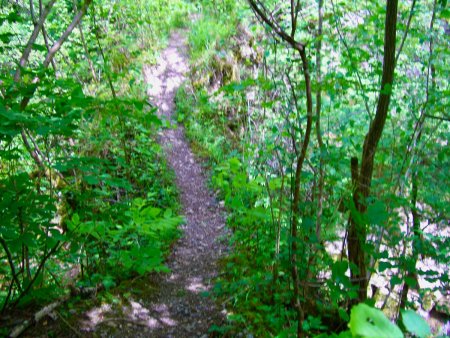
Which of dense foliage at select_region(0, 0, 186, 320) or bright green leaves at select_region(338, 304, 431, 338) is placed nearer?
bright green leaves at select_region(338, 304, 431, 338)

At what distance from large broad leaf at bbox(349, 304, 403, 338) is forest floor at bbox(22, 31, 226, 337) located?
305 centimetres

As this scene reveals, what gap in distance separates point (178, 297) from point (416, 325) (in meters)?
3.98

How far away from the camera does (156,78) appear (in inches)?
422

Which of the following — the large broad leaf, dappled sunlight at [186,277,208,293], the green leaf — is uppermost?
the large broad leaf

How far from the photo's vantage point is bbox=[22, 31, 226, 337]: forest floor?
11.4 ft

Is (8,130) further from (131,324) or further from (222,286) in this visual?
(222,286)

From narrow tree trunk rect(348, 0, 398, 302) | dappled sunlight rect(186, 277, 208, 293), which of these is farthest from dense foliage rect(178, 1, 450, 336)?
dappled sunlight rect(186, 277, 208, 293)

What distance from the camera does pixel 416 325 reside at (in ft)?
2.05

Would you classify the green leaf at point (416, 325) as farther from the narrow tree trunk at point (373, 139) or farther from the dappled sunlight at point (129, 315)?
the dappled sunlight at point (129, 315)

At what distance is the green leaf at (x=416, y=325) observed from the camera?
62cm

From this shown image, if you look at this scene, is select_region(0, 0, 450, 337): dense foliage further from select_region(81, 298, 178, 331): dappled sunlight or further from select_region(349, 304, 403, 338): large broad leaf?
select_region(81, 298, 178, 331): dappled sunlight

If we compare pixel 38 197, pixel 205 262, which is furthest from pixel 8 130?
pixel 205 262

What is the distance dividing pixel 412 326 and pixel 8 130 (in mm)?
2183

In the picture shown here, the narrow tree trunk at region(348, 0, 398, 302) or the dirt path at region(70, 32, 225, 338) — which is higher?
the narrow tree trunk at region(348, 0, 398, 302)
